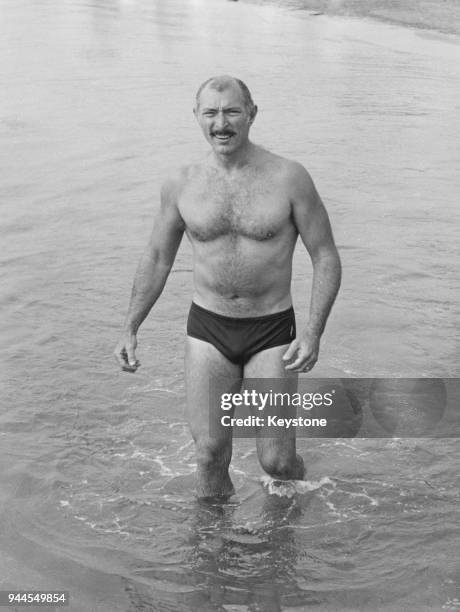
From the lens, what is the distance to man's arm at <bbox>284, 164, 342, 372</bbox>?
513 cm

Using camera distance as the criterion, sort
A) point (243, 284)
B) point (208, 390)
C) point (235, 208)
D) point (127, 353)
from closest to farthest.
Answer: point (235, 208) → point (243, 284) → point (208, 390) → point (127, 353)

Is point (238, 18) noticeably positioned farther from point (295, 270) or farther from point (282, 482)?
point (282, 482)

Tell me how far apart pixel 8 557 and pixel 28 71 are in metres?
16.9

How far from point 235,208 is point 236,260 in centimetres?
25

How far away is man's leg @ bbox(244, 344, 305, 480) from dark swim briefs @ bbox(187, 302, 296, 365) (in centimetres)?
4

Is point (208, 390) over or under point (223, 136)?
under

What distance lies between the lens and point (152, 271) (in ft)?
18.2

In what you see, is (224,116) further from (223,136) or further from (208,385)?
(208,385)

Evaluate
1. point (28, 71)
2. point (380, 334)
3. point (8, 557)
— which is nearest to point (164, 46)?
point (28, 71)

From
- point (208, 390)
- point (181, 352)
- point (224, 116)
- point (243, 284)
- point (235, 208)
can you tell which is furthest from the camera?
point (181, 352)

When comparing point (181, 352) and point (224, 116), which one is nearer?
point (224, 116)

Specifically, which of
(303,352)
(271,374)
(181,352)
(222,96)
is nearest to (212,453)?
(271,374)

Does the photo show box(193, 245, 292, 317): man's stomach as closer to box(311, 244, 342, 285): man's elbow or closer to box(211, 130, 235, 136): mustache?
box(311, 244, 342, 285): man's elbow

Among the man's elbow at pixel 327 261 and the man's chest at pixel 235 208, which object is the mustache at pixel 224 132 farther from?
the man's elbow at pixel 327 261
